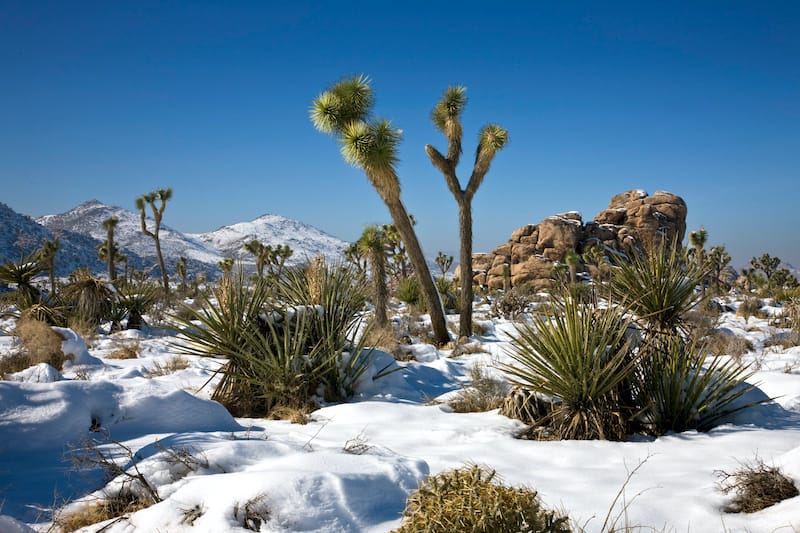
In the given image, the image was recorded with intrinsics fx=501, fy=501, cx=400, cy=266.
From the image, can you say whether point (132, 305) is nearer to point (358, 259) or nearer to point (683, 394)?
point (358, 259)

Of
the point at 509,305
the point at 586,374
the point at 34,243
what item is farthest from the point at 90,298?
the point at 34,243

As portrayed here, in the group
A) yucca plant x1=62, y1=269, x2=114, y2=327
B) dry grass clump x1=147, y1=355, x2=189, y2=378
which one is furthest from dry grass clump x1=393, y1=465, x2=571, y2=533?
yucca plant x1=62, y1=269, x2=114, y2=327

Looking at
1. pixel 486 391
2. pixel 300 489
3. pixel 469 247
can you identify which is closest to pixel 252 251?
pixel 469 247

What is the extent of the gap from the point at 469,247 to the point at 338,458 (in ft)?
38.4

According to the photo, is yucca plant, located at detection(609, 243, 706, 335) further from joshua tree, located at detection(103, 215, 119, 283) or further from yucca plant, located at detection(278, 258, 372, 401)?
joshua tree, located at detection(103, 215, 119, 283)

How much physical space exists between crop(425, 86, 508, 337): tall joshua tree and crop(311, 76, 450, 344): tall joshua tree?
1.25 m

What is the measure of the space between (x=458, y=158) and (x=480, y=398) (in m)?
9.90

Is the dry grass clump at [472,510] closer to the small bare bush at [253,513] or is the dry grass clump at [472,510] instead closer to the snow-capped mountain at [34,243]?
the small bare bush at [253,513]

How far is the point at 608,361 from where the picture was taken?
192 inches

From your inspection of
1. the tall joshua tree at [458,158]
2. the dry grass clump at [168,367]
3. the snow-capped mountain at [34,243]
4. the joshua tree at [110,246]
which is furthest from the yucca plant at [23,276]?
the snow-capped mountain at [34,243]

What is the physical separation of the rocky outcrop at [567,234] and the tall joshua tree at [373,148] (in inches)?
1392

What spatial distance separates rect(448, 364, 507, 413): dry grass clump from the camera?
5.88 metres

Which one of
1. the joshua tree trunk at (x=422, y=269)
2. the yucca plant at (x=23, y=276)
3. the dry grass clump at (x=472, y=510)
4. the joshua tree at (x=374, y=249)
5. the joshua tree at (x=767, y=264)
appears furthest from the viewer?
the joshua tree at (x=767, y=264)

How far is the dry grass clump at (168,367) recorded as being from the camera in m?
7.85
